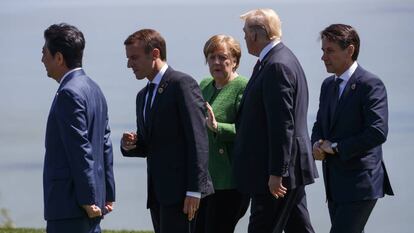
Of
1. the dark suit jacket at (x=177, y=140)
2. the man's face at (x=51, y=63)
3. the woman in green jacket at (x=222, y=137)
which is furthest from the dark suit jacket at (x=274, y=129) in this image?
the man's face at (x=51, y=63)

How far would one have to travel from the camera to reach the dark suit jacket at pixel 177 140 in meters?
5.87

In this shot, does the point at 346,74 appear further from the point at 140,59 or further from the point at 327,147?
the point at 140,59

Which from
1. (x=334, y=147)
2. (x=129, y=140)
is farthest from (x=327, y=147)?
(x=129, y=140)

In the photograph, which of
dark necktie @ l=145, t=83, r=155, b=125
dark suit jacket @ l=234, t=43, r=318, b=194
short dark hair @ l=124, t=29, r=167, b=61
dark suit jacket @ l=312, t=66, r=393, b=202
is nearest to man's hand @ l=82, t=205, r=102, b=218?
dark necktie @ l=145, t=83, r=155, b=125

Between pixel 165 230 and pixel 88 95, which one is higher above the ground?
pixel 88 95

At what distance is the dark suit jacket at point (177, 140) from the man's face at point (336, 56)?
80 cm

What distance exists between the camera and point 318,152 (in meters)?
6.29

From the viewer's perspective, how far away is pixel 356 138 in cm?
609

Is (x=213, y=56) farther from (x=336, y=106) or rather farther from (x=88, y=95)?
(x=88, y=95)

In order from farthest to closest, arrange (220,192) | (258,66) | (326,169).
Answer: (220,192) < (326,169) < (258,66)

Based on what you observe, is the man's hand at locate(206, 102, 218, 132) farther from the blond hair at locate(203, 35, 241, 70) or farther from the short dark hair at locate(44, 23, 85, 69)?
the short dark hair at locate(44, 23, 85, 69)

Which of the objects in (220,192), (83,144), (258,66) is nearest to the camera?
(83,144)

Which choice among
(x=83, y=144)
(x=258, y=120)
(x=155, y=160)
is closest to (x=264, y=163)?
(x=258, y=120)

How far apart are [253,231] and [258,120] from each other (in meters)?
0.58
